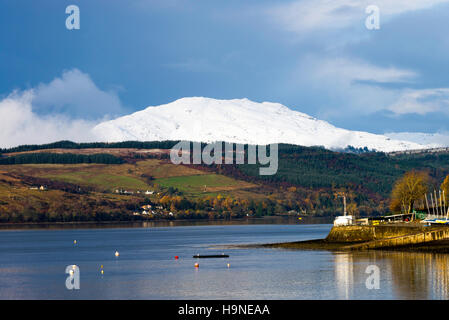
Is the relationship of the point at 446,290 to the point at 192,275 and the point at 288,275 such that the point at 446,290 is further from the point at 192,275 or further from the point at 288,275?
the point at 192,275

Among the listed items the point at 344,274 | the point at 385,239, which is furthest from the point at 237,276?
the point at 385,239

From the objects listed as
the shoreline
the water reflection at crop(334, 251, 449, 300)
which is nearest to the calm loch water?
the water reflection at crop(334, 251, 449, 300)

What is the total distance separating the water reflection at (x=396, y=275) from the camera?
67438 millimetres

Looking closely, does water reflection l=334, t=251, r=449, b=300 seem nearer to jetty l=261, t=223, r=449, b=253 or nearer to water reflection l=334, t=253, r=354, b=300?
water reflection l=334, t=253, r=354, b=300

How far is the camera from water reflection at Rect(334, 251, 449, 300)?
2655 inches

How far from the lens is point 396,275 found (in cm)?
7788

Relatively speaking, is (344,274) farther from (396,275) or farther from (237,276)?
(237,276)

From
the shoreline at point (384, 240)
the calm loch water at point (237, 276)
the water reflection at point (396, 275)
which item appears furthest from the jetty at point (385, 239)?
the calm loch water at point (237, 276)

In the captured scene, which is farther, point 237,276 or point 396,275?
point 237,276

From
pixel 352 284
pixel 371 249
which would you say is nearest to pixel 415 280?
pixel 352 284

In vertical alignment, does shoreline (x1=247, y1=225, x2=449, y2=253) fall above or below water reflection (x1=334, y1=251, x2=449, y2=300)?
above
